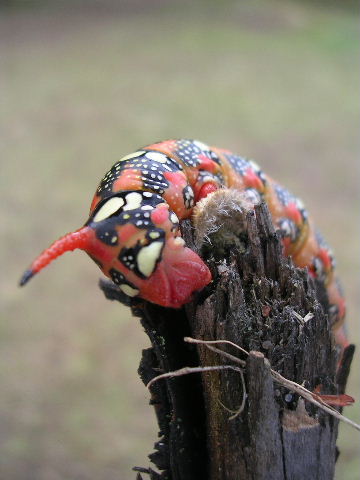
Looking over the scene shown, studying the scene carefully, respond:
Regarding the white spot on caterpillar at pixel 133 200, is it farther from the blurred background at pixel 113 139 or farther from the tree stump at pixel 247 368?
the blurred background at pixel 113 139

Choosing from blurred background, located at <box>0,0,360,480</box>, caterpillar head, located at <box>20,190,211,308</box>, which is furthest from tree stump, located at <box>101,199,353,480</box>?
blurred background, located at <box>0,0,360,480</box>

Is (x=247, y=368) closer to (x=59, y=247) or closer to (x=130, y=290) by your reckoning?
(x=130, y=290)

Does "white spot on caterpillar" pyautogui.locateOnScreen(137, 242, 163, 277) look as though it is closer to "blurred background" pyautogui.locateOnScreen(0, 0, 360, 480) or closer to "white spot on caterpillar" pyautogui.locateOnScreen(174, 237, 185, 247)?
"white spot on caterpillar" pyautogui.locateOnScreen(174, 237, 185, 247)

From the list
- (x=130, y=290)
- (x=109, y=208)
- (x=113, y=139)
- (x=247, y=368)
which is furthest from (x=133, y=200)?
(x=113, y=139)

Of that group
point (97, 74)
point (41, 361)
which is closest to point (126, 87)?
point (97, 74)

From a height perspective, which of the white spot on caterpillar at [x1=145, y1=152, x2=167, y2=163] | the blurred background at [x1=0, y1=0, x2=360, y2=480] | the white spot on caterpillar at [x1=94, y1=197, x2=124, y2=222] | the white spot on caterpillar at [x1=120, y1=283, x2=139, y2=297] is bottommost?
the white spot on caterpillar at [x1=120, y1=283, x2=139, y2=297]

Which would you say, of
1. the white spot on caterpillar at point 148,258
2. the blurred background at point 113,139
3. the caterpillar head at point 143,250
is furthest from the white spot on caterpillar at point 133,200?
the blurred background at point 113,139

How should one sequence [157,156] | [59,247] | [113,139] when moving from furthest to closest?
[113,139] → [157,156] → [59,247]
